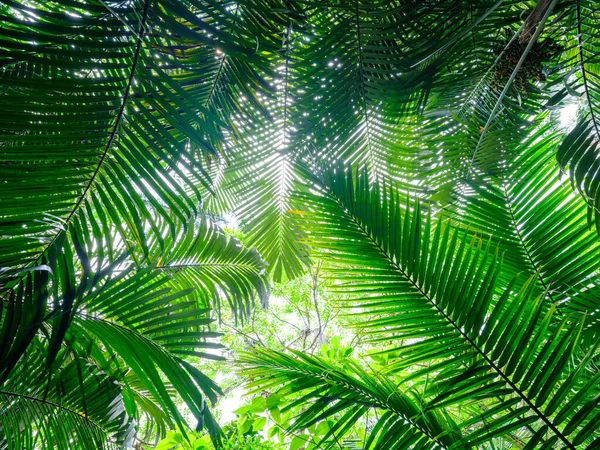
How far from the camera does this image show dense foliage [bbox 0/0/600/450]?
0.66 m

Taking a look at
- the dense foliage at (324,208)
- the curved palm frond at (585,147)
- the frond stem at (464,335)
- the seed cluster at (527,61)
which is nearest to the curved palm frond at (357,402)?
the dense foliage at (324,208)

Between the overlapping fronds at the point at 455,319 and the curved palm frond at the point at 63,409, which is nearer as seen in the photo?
the overlapping fronds at the point at 455,319

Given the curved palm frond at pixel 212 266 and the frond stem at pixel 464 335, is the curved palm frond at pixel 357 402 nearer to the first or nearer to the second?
the frond stem at pixel 464 335

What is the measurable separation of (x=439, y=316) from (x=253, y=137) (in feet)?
3.80

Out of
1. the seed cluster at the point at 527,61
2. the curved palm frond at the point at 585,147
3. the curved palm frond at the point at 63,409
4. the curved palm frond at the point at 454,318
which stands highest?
the seed cluster at the point at 527,61

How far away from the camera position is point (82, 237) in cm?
74

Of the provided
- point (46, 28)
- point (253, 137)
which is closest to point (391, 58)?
point (253, 137)

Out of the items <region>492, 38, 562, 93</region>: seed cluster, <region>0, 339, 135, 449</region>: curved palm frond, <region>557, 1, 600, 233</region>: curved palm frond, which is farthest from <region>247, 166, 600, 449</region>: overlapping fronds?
<region>0, 339, 135, 449</region>: curved palm frond

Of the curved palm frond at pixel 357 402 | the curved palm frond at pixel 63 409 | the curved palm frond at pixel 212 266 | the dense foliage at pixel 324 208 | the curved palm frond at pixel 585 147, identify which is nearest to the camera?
the dense foliage at pixel 324 208

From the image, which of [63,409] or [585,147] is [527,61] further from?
[63,409]

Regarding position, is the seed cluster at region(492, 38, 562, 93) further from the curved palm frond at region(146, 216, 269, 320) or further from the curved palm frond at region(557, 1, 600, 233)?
the curved palm frond at region(146, 216, 269, 320)

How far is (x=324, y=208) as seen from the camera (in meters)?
1.11

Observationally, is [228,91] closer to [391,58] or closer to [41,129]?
[391,58]

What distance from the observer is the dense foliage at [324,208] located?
663 millimetres
